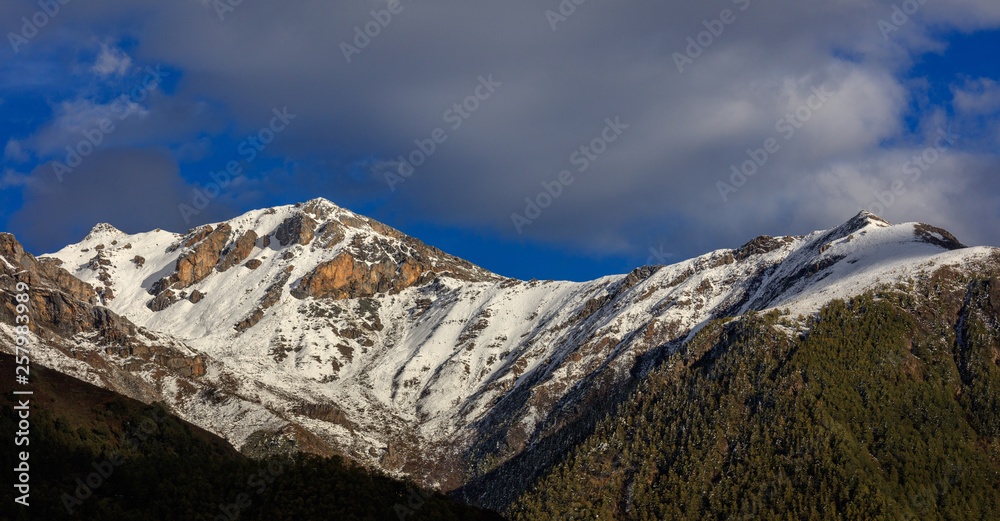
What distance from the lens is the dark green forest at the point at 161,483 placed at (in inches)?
2307

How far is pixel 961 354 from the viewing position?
427ft

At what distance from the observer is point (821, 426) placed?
119 metres

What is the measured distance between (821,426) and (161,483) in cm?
10453

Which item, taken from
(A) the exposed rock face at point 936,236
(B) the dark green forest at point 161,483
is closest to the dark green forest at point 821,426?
(A) the exposed rock face at point 936,236

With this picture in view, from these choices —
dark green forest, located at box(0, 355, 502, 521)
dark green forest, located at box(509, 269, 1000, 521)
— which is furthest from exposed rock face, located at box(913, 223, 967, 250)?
dark green forest, located at box(0, 355, 502, 521)

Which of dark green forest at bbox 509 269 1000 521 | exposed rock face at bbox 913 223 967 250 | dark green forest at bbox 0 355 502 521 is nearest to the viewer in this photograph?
dark green forest at bbox 0 355 502 521

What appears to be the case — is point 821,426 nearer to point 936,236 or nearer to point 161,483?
point 936,236

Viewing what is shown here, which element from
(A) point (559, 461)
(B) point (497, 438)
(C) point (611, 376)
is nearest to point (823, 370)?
(A) point (559, 461)

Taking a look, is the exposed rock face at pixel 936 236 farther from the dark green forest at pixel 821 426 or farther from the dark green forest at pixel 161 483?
the dark green forest at pixel 161 483

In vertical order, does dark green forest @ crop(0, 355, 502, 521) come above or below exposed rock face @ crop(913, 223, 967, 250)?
below

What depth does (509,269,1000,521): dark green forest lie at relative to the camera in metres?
110

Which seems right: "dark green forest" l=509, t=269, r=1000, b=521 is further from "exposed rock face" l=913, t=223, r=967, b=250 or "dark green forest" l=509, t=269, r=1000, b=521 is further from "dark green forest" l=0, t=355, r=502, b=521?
"dark green forest" l=0, t=355, r=502, b=521

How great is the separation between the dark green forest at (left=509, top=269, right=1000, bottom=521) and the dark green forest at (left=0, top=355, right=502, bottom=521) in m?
66.2

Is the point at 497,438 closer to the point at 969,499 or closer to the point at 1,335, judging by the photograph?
the point at 969,499
